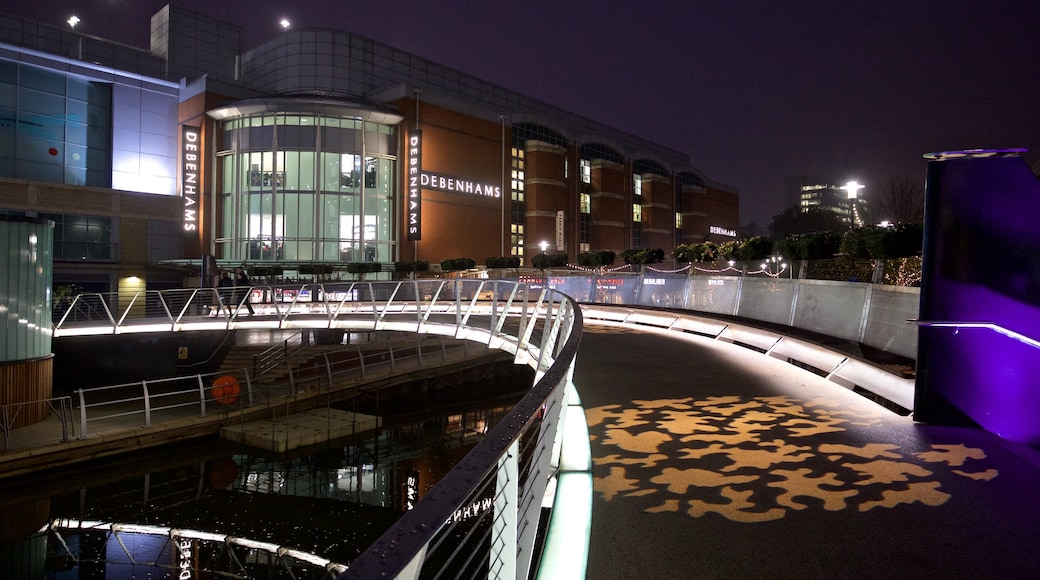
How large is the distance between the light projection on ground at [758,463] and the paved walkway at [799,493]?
2cm

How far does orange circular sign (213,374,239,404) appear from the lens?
22822 millimetres

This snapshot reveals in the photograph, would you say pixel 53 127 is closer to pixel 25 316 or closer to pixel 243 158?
pixel 243 158

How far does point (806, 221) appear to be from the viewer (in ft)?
294

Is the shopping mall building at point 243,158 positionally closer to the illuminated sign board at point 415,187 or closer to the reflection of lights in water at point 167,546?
the illuminated sign board at point 415,187

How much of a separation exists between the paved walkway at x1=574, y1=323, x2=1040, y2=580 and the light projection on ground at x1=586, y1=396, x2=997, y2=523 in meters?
0.02

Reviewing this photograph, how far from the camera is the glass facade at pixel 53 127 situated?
3791 cm

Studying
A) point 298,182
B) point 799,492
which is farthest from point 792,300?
point 298,182

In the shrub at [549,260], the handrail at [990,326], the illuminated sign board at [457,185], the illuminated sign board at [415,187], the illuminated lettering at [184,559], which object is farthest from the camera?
the illuminated sign board at [457,185]

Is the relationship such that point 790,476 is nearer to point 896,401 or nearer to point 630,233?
point 896,401

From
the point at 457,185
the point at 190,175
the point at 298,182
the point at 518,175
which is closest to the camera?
the point at 298,182

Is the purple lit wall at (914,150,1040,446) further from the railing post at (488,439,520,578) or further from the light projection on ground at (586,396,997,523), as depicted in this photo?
the railing post at (488,439,520,578)

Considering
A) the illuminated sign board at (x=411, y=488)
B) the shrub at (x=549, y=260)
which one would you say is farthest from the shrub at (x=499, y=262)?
the illuminated sign board at (x=411, y=488)

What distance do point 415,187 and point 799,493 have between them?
3859cm

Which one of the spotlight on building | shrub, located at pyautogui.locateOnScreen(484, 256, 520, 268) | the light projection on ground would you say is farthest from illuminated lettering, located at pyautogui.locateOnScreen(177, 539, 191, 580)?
shrub, located at pyautogui.locateOnScreen(484, 256, 520, 268)
